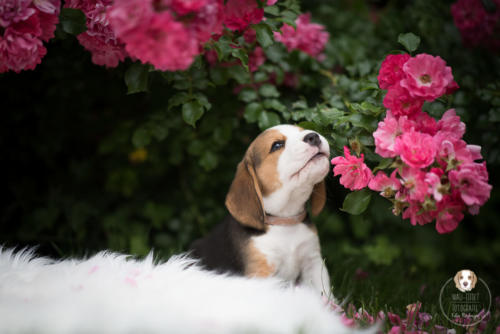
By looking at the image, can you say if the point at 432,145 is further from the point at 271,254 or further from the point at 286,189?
the point at 271,254

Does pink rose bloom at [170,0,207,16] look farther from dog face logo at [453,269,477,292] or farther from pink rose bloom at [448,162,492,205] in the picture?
dog face logo at [453,269,477,292]

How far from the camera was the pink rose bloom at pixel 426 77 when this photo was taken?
58.9 inches

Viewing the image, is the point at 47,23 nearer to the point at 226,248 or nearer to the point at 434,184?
the point at 226,248

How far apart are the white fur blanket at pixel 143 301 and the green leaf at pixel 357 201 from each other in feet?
1.23

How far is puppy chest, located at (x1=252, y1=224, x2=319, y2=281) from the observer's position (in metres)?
1.81

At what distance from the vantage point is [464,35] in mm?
2645

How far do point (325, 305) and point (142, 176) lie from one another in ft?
7.16

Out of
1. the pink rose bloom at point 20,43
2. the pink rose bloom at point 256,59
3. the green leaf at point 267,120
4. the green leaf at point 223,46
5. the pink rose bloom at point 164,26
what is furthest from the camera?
the pink rose bloom at point 256,59

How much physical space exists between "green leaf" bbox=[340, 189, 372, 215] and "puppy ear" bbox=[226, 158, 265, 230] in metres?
0.37

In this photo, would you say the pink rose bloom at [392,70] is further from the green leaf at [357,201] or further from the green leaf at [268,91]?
the green leaf at [268,91]

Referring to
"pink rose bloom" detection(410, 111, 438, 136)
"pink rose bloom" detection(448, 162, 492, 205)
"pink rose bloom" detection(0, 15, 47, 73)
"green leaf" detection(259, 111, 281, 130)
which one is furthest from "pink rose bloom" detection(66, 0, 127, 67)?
"pink rose bloom" detection(448, 162, 492, 205)

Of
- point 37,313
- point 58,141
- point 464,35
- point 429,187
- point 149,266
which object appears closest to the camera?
point 37,313

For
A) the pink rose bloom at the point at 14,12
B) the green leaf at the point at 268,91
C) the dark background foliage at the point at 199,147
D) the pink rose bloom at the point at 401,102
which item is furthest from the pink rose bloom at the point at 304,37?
the pink rose bloom at the point at 14,12

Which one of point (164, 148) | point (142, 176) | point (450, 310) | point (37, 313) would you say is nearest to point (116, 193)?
point (142, 176)
